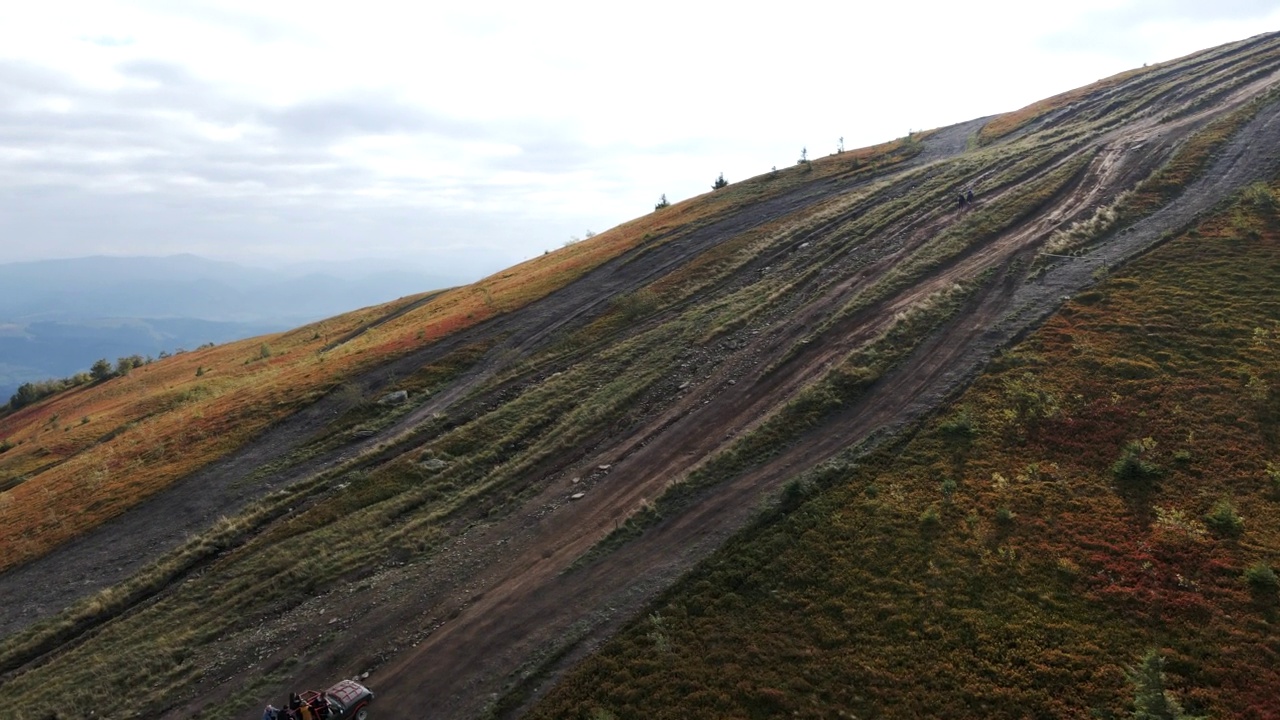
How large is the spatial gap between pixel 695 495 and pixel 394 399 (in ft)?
84.7

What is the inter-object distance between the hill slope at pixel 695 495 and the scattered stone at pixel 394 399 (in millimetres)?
734

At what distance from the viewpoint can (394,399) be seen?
42.6m

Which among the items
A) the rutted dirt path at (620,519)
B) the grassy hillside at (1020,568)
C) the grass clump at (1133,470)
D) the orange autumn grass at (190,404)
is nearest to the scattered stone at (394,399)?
the orange autumn grass at (190,404)

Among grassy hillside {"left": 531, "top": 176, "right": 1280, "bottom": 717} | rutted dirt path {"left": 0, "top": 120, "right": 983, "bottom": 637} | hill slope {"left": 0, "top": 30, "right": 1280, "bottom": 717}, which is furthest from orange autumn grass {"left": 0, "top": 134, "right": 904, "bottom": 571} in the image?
grassy hillside {"left": 531, "top": 176, "right": 1280, "bottom": 717}

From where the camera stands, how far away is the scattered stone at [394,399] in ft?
139

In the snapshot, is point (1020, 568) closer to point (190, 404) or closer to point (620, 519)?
point (620, 519)

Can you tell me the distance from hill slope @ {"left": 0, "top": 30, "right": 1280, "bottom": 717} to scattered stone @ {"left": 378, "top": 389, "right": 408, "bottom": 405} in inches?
28.9

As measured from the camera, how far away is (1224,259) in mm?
35219

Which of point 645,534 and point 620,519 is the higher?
point 620,519

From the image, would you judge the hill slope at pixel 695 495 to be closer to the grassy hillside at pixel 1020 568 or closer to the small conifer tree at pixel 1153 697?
the grassy hillside at pixel 1020 568

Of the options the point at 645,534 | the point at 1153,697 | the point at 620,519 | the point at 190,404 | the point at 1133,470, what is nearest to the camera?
the point at 1153,697

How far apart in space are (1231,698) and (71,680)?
37145mm

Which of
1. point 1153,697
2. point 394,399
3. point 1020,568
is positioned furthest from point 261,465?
point 1153,697

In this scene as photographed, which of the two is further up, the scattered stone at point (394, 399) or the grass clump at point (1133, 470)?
the scattered stone at point (394, 399)
